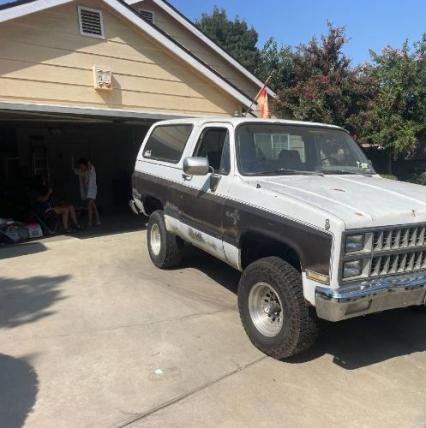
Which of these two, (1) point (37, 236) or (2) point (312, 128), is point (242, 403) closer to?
(2) point (312, 128)

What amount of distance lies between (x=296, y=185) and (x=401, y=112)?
10990 mm

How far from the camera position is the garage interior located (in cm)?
1253

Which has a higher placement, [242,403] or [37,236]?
[242,403]

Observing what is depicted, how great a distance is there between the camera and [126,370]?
3.87 m

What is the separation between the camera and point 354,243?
3396 mm

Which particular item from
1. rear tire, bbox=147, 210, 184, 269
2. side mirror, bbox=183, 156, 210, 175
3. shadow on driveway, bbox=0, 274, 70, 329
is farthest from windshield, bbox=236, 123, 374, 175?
shadow on driveway, bbox=0, 274, 70, 329

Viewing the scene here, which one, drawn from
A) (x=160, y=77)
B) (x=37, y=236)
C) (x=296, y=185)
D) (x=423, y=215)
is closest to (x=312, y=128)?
(x=296, y=185)

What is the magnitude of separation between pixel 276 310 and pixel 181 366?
960 millimetres

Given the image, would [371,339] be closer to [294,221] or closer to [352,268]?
[352,268]

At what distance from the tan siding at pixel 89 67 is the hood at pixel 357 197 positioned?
5.29 meters

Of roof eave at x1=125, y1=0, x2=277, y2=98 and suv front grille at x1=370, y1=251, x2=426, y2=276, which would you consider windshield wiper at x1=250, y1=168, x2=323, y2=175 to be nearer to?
suv front grille at x1=370, y1=251, x2=426, y2=276

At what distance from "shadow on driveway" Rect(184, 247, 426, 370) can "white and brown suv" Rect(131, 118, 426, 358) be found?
53 cm

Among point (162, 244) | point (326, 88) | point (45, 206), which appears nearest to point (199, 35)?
point (326, 88)

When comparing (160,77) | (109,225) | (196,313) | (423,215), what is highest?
(160,77)
